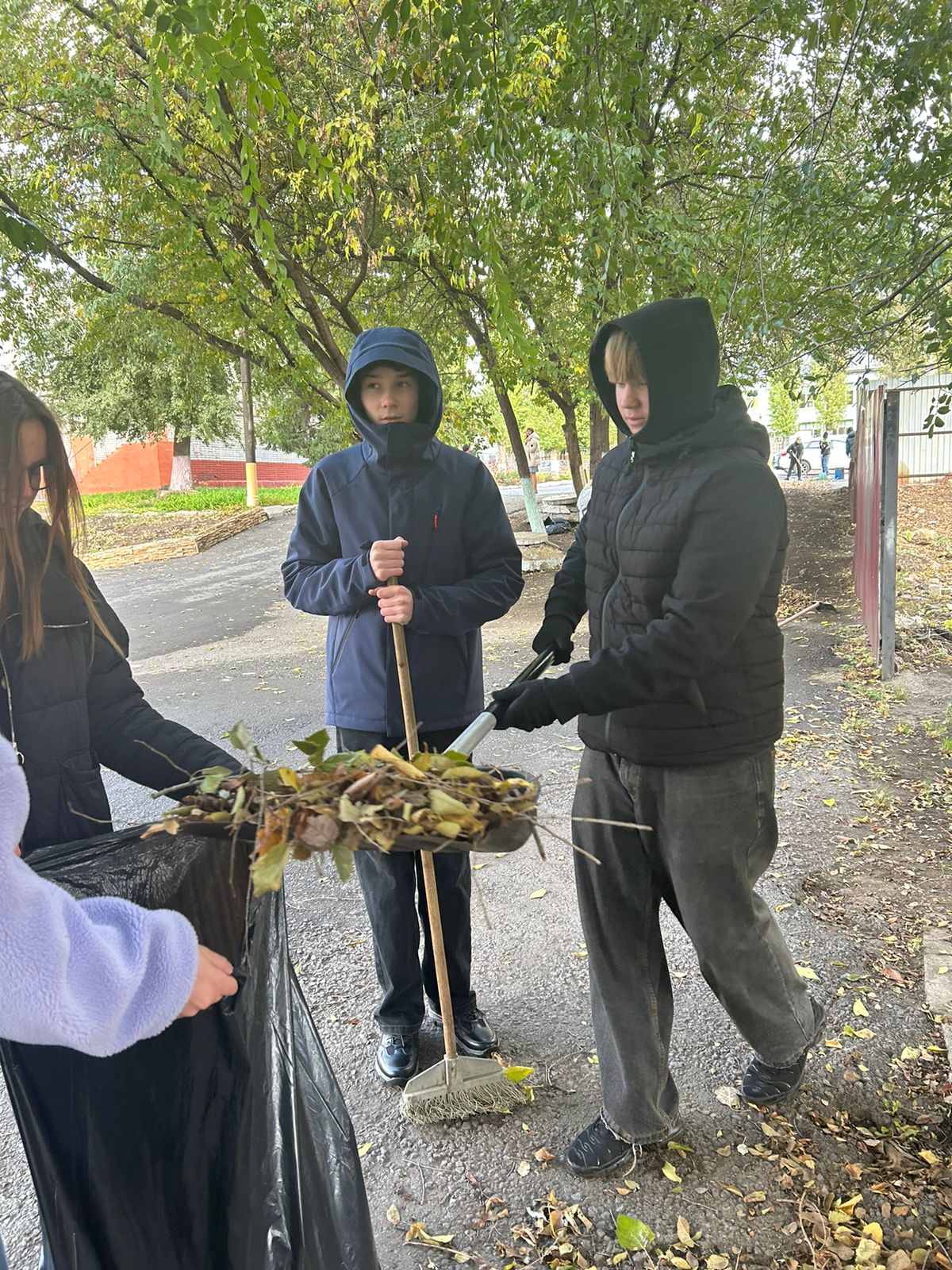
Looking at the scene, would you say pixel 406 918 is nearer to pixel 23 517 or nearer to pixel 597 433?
pixel 23 517

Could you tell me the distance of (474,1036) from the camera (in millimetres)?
2939

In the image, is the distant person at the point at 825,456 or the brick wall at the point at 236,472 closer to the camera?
the distant person at the point at 825,456

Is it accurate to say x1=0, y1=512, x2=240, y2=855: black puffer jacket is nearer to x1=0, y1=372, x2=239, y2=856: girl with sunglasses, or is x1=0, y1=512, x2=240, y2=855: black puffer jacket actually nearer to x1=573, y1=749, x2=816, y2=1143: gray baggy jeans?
x1=0, y1=372, x2=239, y2=856: girl with sunglasses

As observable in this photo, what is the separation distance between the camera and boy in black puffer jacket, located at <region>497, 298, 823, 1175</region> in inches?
83.0

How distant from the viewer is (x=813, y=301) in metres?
6.02

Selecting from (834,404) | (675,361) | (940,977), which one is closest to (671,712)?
(675,361)

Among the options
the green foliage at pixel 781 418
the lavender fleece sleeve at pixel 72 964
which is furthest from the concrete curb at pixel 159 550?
the green foliage at pixel 781 418

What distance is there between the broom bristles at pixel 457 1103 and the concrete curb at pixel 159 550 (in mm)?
13211

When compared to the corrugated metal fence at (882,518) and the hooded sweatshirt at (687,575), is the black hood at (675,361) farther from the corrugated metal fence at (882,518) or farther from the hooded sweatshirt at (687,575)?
the corrugated metal fence at (882,518)

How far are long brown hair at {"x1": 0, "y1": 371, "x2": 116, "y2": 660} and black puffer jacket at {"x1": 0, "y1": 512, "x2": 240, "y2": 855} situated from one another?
0.08 feet

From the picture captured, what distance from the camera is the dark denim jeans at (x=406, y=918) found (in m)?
2.82

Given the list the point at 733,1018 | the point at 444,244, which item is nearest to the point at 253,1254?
the point at 733,1018

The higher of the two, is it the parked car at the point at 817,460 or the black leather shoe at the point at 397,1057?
the parked car at the point at 817,460

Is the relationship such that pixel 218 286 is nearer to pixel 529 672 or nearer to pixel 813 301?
pixel 813 301
